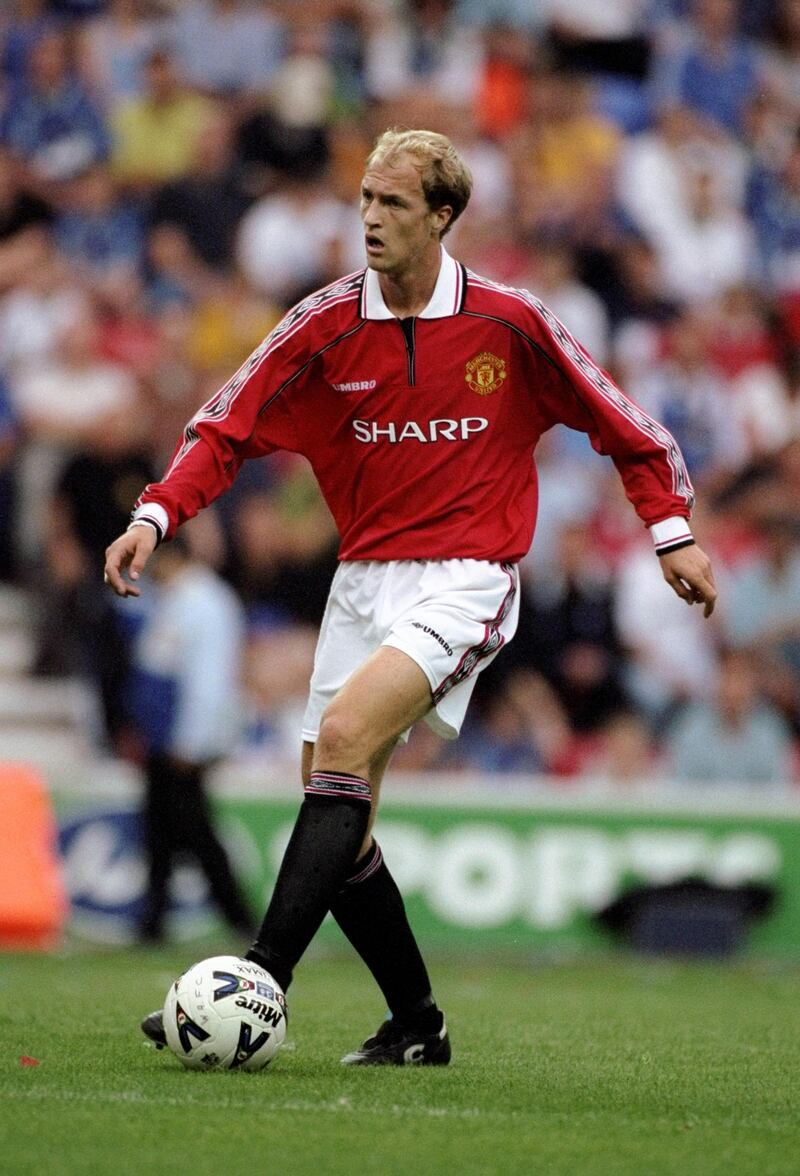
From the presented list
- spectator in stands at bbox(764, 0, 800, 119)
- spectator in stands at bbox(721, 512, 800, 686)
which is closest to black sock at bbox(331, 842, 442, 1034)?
spectator in stands at bbox(721, 512, 800, 686)

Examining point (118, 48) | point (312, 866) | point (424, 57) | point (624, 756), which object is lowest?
point (312, 866)

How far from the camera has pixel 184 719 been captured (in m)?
12.5

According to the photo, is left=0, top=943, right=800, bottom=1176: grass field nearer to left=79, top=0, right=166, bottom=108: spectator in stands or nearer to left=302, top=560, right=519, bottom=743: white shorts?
left=302, top=560, right=519, bottom=743: white shorts

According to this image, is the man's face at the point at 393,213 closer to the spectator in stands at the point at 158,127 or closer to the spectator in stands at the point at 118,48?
the spectator in stands at the point at 158,127

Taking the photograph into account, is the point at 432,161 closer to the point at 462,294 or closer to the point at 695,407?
the point at 462,294

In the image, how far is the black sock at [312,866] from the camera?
5.59m

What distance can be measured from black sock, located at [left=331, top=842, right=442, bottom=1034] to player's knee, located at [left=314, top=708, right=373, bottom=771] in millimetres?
451

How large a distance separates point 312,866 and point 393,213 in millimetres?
1907

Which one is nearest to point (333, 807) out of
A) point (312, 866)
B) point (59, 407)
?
point (312, 866)

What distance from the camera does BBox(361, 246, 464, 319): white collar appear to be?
611 cm

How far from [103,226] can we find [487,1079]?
11.2 m

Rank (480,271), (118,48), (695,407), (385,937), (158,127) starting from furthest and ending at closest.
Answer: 1. (118,48)
2. (158,127)
3. (480,271)
4. (695,407)
5. (385,937)

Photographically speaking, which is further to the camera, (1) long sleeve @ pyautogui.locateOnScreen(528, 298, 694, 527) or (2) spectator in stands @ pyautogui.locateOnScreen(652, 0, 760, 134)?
(2) spectator in stands @ pyautogui.locateOnScreen(652, 0, 760, 134)

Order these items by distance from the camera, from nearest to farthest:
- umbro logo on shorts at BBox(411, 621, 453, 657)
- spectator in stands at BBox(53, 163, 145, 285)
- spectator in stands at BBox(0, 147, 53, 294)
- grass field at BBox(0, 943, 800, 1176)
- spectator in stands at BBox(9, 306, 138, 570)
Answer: grass field at BBox(0, 943, 800, 1176), umbro logo on shorts at BBox(411, 621, 453, 657), spectator in stands at BBox(9, 306, 138, 570), spectator in stands at BBox(0, 147, 53, 294), spectator in stands at BBox(53, 163, 145, 285)
